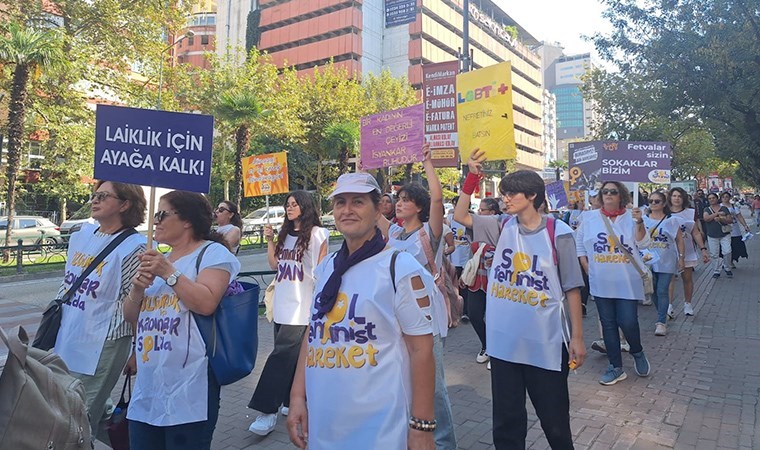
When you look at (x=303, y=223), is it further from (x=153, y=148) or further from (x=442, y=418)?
(x=442, y=418)

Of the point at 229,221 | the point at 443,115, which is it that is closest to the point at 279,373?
the point at 229,221

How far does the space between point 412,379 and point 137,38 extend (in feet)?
70.8

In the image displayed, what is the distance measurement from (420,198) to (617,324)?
2.58 metres

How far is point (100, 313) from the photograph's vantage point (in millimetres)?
2848

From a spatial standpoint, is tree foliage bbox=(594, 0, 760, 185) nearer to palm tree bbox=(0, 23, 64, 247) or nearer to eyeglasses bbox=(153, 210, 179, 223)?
eyeglasses bbox=(153, 210, 179, 223)

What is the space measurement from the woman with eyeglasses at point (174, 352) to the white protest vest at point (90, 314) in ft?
1.18

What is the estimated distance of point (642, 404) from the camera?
4457 mm

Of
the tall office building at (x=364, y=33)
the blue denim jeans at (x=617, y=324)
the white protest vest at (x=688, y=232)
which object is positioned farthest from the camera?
the tall office building at (x=364, y=33)

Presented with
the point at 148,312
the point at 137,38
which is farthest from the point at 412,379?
the point at 137,38

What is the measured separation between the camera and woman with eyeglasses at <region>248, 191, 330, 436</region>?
158 inches

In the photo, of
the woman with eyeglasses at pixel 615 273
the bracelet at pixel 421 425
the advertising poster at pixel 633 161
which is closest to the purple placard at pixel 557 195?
the advertising poster at pixel 633 161

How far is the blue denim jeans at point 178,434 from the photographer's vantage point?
240 centimetres

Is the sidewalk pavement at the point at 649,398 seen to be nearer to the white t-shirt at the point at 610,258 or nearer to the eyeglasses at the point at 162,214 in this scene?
the white t-shirt at the point at 610,258

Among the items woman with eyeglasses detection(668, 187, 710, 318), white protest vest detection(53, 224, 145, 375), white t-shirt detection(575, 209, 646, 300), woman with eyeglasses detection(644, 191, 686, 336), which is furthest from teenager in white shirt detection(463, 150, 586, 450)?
woman with eyeglasses detection(668, 187, 710, 318)
